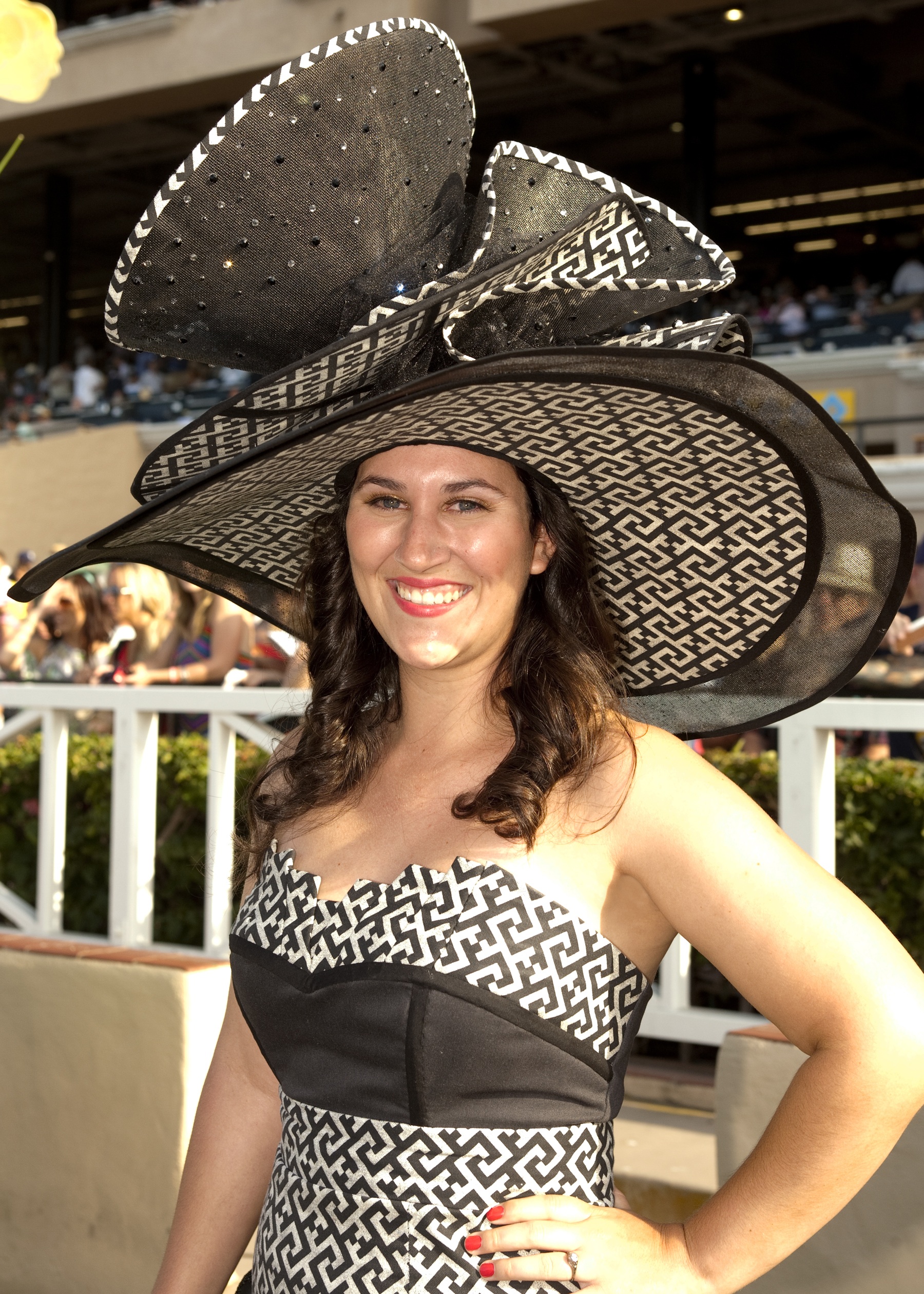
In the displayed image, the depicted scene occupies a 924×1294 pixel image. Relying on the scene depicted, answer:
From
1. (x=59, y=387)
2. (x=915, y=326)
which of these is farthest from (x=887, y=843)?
(x=59, y=387)

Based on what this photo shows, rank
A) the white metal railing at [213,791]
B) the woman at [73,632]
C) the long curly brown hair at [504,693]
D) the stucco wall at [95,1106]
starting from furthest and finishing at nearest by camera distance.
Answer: the woman at [73,632]
the stucco wall at [95,1106]
the white metal railing at [213,791]
the long curly brown hair at [504,693]

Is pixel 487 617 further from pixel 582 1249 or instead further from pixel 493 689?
pixel 582 1249

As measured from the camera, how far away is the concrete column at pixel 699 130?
63.2 ft

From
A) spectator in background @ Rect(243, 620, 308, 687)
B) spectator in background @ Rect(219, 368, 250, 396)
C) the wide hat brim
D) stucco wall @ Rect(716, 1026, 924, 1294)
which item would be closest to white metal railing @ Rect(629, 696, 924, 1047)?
stucco wall @ Rect(716, 1026, 924, 1294)

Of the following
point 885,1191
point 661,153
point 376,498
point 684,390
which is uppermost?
point 684,390

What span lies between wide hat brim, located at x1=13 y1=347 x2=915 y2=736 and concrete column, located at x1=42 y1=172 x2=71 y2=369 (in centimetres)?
2524

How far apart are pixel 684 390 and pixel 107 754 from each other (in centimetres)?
397

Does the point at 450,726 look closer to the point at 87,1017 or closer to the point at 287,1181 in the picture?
the point at 287,1181

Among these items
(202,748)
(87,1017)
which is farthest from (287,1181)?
(202,748)

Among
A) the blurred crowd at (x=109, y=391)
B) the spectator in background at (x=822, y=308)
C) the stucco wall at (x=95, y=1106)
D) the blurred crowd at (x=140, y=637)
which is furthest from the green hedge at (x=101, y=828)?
the spectator in background at (x=822, y=308)

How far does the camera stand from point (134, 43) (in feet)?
65.3

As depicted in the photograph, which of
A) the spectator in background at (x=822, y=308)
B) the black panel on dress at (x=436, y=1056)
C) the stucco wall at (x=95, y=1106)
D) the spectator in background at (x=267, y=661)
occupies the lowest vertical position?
the spectator in background at (x=822, y=308)

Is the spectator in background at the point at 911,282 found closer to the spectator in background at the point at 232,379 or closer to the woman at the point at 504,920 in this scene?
the spectator in background at the point at 232,379

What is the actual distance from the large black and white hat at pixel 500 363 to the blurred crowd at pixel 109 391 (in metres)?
17.4
